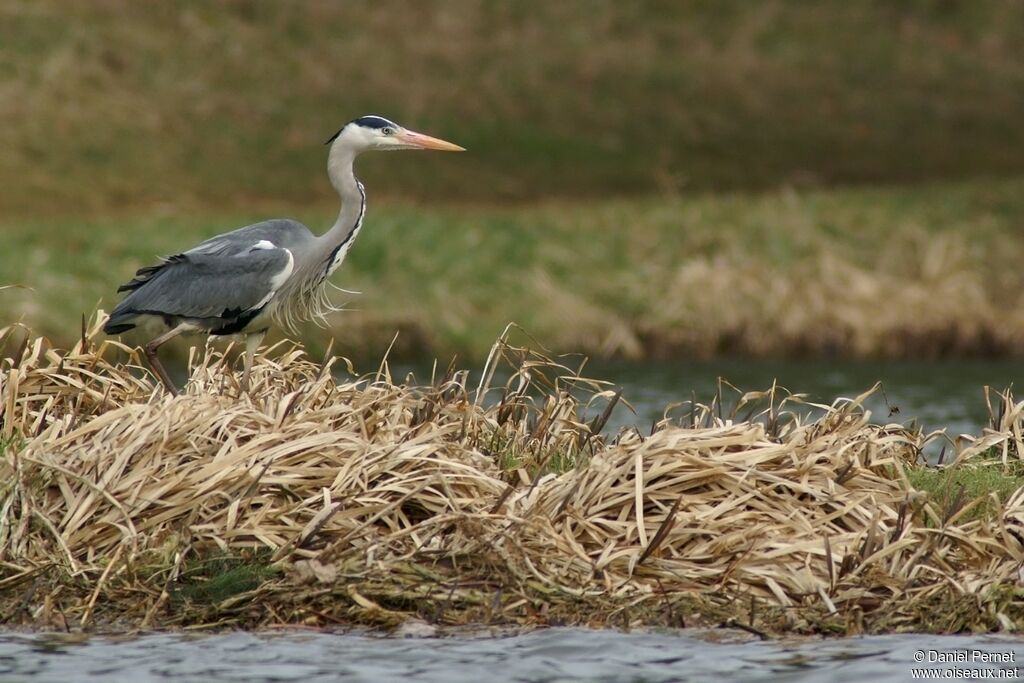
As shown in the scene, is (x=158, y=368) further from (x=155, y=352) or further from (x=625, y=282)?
(x=625, y=282)

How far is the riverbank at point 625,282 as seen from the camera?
2034 cm

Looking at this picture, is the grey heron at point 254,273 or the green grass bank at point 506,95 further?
the green grass bank at point 506,95

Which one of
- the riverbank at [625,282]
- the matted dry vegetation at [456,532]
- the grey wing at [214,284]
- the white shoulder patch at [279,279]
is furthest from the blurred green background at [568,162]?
the matted dry vegetation at [456,532]

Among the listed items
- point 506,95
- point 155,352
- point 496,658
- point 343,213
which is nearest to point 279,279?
point 343,213

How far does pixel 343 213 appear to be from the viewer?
10.7 metres

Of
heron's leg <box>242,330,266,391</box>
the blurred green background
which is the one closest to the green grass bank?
the blurred green background

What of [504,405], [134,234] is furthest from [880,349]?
[504,405]

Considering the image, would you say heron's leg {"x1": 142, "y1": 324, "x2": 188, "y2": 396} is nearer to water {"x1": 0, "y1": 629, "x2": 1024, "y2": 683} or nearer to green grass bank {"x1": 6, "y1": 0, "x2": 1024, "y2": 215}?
water {"x1": 0, "y1": 629, "x2": 1024, "y2": 683}

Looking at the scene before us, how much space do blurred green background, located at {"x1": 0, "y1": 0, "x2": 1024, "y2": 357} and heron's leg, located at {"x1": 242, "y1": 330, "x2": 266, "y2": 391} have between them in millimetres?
8396

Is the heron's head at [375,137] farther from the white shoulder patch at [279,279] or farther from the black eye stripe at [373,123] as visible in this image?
the white shoulder patch at [279,279]

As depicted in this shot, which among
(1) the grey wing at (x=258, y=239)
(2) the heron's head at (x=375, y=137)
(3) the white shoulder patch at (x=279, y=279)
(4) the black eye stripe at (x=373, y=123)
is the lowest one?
(3) the white shoulder patch at (x=279, y=279)

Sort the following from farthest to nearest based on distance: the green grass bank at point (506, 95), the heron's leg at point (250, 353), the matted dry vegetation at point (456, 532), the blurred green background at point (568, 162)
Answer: the green grass bank at point (506, 95)
the blurred green background at point (568, 162)
the heron's leg at point (250, 353)
the matted dry vegetation at point (456, 532)

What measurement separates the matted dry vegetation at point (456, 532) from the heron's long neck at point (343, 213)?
7.01 ft

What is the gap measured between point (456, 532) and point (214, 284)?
10.5 ft
